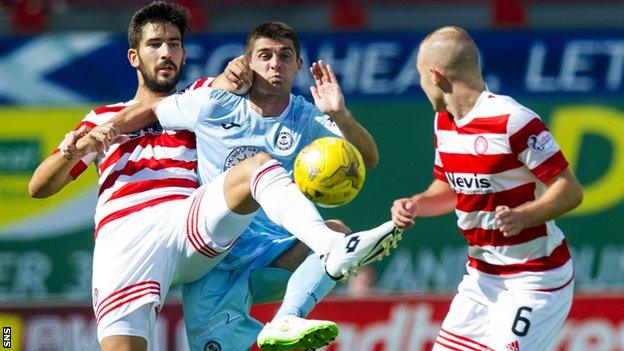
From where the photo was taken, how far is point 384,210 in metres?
13.4

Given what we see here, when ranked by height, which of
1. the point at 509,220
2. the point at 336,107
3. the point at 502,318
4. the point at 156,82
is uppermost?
the point at 156,82

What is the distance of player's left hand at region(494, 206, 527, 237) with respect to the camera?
6.58m

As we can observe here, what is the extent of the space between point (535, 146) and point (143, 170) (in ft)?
7.49

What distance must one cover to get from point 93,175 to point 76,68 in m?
0.97

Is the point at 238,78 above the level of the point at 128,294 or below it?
above

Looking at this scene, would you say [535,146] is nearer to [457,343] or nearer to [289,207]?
[457,343]

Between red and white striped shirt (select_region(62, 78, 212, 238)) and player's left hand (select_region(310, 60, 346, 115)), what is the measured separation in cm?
77

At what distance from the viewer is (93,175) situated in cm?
1338

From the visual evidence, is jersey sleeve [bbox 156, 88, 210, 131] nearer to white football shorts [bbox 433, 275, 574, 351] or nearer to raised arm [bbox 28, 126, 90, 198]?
raised arm [bbox 28, 126, 90, 198]

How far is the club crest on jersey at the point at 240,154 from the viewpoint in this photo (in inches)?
310

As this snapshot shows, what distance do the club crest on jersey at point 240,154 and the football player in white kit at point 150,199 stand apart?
0.85 ft

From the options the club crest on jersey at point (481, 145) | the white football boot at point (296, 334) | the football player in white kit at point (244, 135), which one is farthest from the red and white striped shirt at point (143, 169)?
the club crest on jersey at point (481, 145)

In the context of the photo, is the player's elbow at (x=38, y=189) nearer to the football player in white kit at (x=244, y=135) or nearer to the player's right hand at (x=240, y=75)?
the football player in white kit at (x=244, y=135)

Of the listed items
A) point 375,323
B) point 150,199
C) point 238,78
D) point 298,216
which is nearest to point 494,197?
point 298,216
